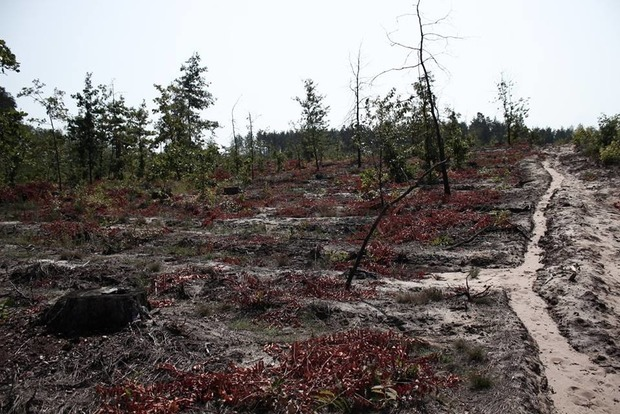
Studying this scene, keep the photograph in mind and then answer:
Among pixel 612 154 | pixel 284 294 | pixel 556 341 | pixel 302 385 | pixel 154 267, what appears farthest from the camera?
pixel 612 154

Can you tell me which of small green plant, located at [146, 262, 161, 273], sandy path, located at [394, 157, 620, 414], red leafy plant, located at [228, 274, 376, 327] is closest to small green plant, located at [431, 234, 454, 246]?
sandy path, located at [394, 157, 620, 414]

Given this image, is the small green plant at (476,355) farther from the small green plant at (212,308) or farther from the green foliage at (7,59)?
the green foliage at (7,59)

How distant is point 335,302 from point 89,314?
455 cm

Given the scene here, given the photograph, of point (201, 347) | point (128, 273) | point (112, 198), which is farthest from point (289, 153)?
point (201, 347)

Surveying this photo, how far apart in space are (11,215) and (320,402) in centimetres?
2097

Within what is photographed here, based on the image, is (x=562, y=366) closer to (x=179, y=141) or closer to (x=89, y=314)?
(x=89, y=314)

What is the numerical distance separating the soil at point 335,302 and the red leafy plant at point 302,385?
0.59ft

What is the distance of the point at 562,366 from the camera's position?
5938mm

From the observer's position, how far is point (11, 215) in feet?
63.9

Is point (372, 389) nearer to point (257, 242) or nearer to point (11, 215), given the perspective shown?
point (257, 242)

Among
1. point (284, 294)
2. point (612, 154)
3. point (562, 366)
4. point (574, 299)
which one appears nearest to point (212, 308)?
point (284, 294)

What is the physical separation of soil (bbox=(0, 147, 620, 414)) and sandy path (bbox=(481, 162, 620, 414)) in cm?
2

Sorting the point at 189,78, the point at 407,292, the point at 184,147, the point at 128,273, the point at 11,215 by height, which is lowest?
the point at 407,292

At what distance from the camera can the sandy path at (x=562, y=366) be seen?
508cm
